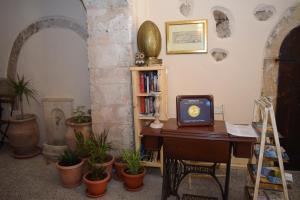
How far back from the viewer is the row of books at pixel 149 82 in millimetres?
2709

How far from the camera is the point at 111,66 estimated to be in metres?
2.80

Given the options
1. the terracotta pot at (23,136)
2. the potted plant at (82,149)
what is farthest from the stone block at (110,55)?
the terracotta pot at (23,136)

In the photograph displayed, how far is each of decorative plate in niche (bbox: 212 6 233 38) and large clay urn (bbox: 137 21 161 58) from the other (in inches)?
30.2

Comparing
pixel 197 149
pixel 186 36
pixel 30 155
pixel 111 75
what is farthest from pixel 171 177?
pixel 30 155

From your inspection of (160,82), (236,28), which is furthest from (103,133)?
(236,28)

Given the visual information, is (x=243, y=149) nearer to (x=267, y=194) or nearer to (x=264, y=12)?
(x=267, y=194)

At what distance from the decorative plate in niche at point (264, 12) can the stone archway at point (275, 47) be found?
141 millimetres

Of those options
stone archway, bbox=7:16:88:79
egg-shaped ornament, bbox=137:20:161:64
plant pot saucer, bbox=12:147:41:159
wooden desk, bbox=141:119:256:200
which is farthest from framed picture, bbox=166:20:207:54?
plant pot saucer, bbox=12:147:41:159

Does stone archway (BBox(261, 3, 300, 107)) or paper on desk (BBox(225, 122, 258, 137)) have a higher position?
stone archway (BBox(261, 3, 300, 107))

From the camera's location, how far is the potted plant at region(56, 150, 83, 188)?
8.40 ft

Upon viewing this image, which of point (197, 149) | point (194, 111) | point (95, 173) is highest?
point (194, 111)

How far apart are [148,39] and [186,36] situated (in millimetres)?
566

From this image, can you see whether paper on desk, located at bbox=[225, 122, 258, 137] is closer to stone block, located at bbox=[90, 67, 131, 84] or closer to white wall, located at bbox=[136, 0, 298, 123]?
white wall, located at bbox=[136, 0, 298, 123]

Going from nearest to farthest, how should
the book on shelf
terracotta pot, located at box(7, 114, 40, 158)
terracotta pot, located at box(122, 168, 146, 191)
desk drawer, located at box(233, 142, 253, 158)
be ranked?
desk drawer, located at box(233, 142, 253, 158), the book on shelf, terracotta pot, located at box(122, 168, 146, 191), terracotta pot, located at box(7, 114, 40, 158)
